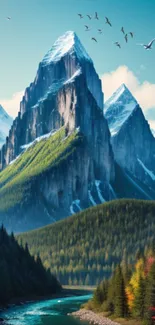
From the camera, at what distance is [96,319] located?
175 meters

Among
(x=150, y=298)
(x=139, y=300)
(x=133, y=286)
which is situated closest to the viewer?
(x=150, y=298)

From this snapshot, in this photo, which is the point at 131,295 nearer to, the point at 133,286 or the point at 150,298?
the point at 133,286

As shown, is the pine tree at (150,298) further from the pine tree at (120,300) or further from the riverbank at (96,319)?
the pine tree at (120,300)

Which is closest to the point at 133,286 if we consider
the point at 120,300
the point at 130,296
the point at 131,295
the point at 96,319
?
the point at 131,295

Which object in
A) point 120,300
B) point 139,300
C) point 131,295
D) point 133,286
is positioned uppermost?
point 133,286

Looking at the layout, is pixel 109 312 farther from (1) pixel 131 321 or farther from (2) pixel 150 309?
(2) pixel 150 309

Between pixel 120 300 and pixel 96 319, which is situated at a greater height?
pixel 120 300

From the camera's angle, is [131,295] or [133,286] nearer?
[131,295]

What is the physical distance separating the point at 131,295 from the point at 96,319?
12763 mm

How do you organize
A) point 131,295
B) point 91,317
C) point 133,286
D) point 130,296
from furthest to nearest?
point 91,317 < point 133,286 < point 130,296 < point 131,295

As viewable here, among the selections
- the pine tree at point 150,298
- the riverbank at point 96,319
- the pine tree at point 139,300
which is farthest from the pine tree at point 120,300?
the pine tree at point 150,298

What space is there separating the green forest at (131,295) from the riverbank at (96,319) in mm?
1675

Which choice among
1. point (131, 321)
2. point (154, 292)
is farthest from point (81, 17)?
point (131, 321)

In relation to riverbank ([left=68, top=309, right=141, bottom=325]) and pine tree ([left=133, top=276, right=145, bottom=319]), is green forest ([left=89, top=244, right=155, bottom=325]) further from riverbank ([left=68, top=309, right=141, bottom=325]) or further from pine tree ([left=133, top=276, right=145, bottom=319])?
riverbank ([left=68, top=309, right=141, bottom=325])
